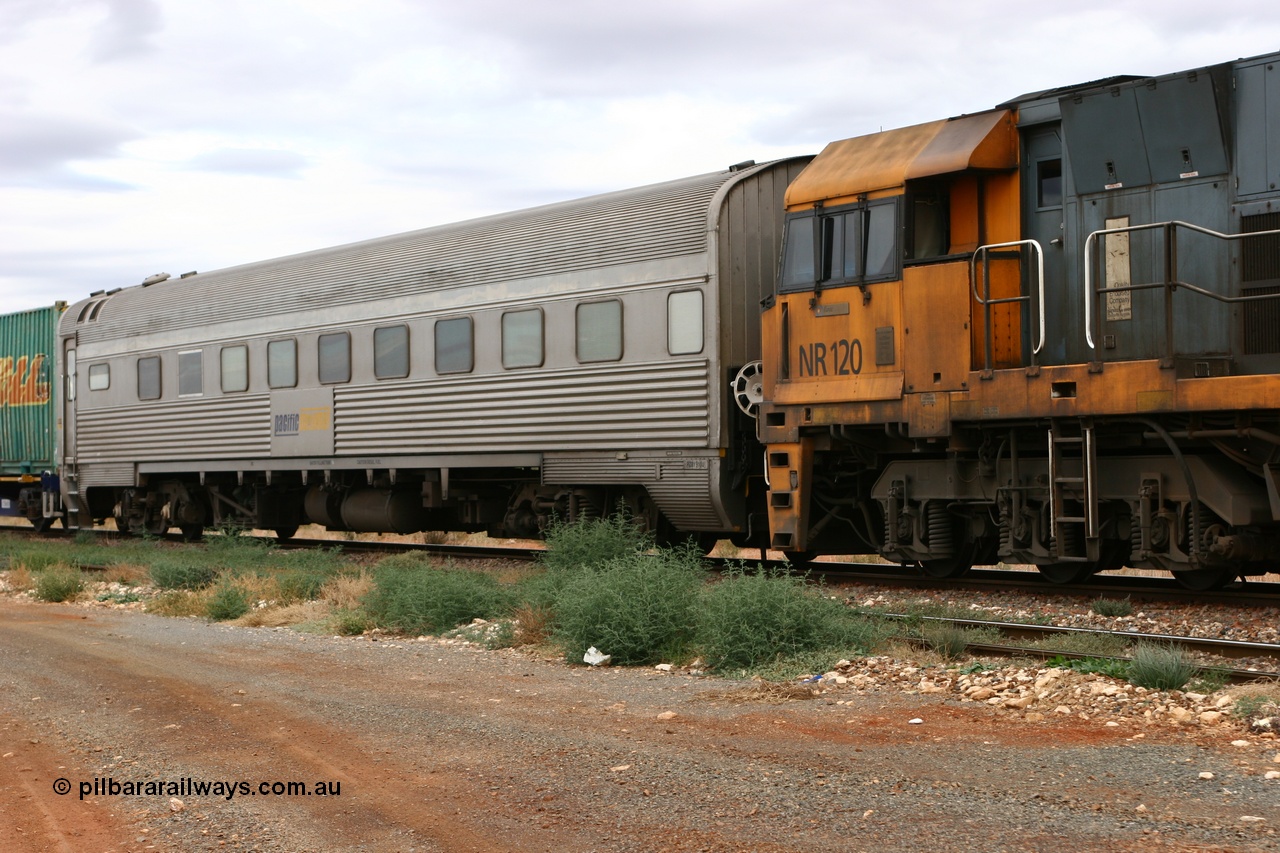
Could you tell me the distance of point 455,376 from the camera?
16.2 m

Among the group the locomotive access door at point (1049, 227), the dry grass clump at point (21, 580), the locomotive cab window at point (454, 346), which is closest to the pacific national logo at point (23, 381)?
the dry grass clump at point (21, 580)

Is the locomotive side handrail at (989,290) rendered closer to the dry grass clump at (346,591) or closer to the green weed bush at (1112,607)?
the green weed bush at (1112,607)

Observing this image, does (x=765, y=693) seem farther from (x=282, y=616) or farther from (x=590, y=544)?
(x=282, y=616)

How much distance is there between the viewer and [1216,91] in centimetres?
1001

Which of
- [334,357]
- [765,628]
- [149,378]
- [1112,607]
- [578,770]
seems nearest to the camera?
[578,770]

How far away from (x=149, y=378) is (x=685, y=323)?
37.1 feet

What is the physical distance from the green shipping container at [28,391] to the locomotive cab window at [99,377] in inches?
56.9

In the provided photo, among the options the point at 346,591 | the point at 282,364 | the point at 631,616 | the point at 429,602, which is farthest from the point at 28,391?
the point at 631,616

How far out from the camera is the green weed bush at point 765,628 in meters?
8.81

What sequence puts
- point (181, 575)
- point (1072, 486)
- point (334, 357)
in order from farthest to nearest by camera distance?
1. point (334, 357)
2. point (181, 575)
3. point (1072, 486)

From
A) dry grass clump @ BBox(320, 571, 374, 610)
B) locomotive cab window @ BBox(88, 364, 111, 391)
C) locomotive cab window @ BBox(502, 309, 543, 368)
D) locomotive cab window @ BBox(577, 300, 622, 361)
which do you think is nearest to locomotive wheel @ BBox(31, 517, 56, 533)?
locomotive cab window @ BBox(88, 364, 111, 391)

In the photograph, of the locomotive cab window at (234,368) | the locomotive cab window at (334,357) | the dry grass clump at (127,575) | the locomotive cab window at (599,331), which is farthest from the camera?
the locomotive cab window at (234,368)

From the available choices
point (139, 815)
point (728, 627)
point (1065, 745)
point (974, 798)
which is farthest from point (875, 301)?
point (139, 815)

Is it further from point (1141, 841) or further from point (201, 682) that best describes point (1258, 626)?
point (201, 682)
